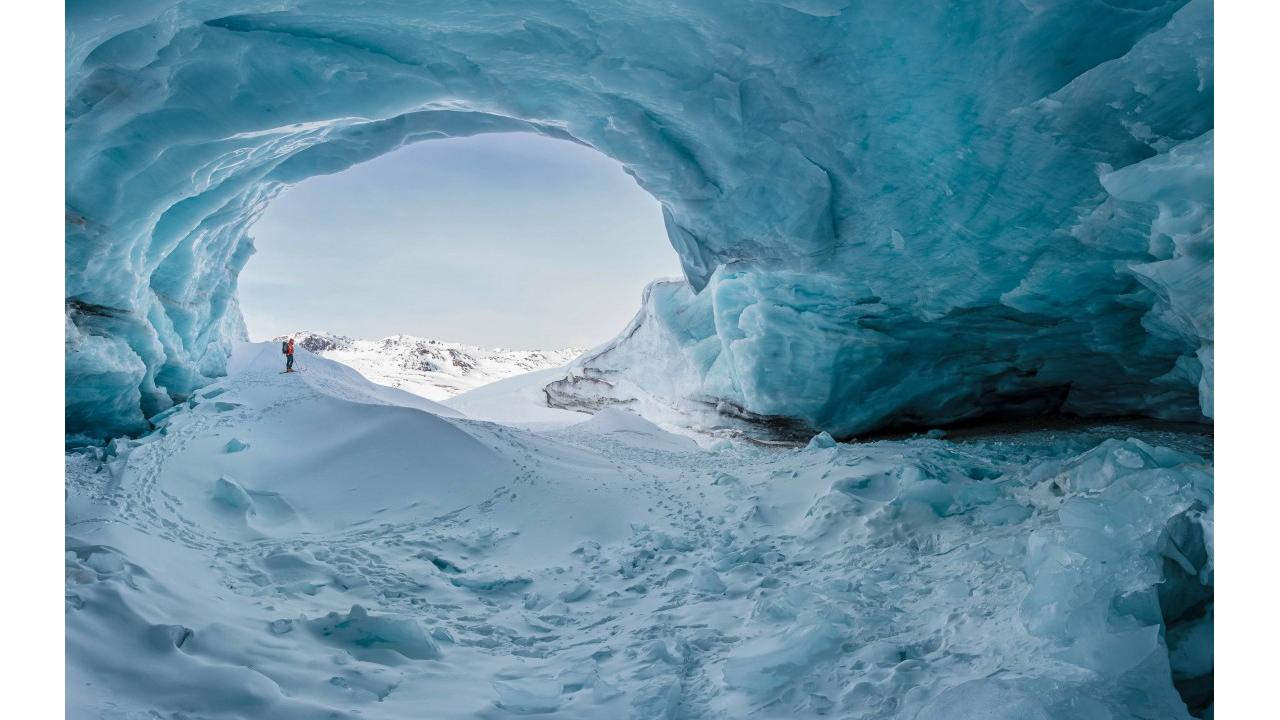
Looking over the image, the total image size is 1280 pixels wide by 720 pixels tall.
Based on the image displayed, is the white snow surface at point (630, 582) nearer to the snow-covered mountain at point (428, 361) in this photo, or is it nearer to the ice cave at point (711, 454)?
the ice cave at point (711, 454)

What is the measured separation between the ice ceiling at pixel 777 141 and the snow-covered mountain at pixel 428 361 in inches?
504

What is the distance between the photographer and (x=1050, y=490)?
13.7 ft

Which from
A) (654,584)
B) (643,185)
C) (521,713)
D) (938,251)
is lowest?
(521,713)

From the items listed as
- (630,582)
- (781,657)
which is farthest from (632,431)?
(781,657)

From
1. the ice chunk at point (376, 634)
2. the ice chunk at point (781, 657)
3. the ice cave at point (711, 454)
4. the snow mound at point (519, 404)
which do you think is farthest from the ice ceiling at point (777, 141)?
the snow mound at point (519, 404)

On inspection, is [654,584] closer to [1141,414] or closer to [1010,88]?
[1010,88]

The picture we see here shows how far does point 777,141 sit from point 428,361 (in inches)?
878

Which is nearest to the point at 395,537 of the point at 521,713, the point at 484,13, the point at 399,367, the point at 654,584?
the point at 654,584

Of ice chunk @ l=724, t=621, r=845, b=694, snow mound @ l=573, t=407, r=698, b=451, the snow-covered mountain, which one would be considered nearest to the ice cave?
ice chunk @ l=724, t=621, r=845, b=694

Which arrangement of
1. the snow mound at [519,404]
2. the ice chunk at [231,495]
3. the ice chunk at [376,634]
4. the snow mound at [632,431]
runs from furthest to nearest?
the snow mound at [519,404] < the snow mound at [632,431] < the ice chunk at [231,495] < the ice chunk at [376,634]

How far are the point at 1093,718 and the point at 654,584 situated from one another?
7.99 ft

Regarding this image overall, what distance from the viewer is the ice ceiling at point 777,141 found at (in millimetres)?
4129

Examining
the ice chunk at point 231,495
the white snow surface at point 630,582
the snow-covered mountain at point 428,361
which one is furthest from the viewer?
the snow-covered mountain at point 428,361

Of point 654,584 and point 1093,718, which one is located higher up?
point 654,584
